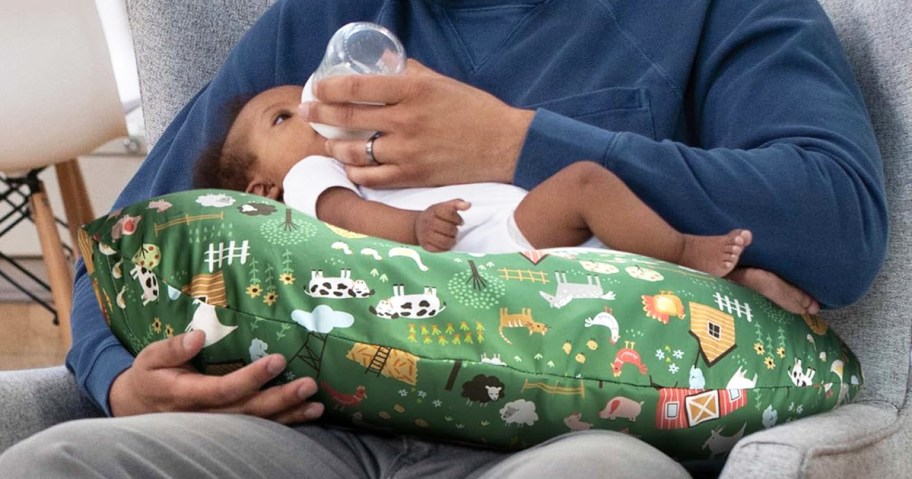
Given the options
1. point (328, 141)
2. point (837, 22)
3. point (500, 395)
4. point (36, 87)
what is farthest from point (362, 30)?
point (36, 87)

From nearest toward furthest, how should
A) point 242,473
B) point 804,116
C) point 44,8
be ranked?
point 242,473, point 804,116, point 44,8

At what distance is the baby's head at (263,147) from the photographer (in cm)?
92

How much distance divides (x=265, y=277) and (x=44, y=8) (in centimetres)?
114

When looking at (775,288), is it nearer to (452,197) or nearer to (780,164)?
(780,164)

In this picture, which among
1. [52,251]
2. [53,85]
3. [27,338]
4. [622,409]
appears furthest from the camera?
[27,338]

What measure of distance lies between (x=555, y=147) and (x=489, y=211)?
81 millimetres

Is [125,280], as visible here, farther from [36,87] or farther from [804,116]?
[36,87]

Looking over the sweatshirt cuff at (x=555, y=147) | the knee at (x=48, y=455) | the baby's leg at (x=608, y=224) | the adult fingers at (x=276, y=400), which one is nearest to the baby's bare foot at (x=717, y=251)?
the baby's leg at (x=608, y=224)

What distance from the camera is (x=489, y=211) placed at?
89 centimetres

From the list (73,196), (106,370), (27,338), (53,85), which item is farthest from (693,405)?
(27,338)

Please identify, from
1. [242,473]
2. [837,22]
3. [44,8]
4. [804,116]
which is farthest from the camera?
[44,8]

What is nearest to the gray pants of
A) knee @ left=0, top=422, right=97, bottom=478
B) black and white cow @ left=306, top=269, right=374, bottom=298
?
knee @ left=0, top=422, right=97, bottom=478

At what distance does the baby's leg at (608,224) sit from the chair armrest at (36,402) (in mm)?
455

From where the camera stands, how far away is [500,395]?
78 centimetres
